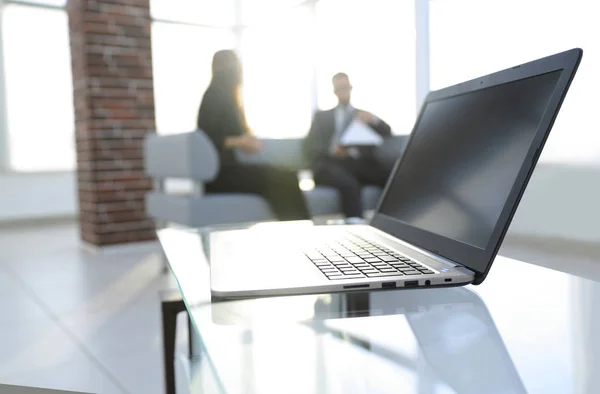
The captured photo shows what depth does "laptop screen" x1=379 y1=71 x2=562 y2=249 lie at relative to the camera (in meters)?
0.66

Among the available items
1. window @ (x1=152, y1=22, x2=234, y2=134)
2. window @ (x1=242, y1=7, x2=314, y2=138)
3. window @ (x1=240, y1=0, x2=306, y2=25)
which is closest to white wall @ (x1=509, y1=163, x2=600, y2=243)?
window @ (x1=242, y1=7, x2=314, y2=138)

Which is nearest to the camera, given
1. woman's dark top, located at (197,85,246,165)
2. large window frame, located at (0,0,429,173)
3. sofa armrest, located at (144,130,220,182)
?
sofa armrest, located at (144,130,220,182)

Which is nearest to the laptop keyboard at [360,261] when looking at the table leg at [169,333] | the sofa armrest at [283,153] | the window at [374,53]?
the table leg at [169,333]

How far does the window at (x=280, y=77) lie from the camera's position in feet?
20.9

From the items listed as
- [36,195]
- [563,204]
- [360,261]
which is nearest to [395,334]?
[360,261]

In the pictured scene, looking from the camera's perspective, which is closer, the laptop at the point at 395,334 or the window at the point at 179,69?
the laptop at the point at 395,334

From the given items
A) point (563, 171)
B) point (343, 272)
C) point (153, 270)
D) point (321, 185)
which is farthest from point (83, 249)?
point (343, 272)

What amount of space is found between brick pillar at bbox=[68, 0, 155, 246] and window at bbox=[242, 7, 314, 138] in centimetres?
266

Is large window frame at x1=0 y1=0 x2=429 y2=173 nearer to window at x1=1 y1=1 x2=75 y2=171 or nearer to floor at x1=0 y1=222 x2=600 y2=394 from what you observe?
window at x1=1 y1=1 x2=75 y2=171

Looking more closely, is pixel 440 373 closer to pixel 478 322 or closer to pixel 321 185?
pixel 478 322

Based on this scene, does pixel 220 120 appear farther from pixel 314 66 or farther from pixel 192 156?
pixel 314 66

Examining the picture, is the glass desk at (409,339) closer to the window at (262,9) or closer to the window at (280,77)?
the window at (280,77)

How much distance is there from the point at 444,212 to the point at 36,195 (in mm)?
5668

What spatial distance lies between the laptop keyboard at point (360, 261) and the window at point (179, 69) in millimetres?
5826
